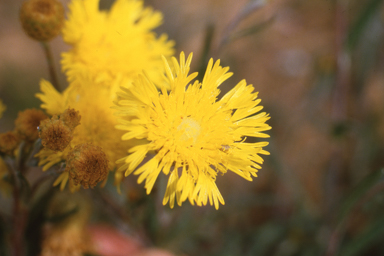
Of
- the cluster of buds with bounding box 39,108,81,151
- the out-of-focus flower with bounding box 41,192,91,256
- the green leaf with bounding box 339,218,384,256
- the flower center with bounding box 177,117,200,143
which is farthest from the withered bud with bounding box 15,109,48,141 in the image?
the green leaf with bounding box 339,218,384,256

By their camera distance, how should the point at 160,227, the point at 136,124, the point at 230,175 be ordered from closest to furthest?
the point at 136,124 < the point at 160,227 < the point at 230,175

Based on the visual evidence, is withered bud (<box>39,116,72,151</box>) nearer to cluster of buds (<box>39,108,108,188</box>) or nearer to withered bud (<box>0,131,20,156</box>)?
cluster of buds (<box>39,108,108,188</box>)

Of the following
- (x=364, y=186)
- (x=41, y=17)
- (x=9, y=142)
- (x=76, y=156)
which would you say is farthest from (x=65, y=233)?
(x=364, y=186)

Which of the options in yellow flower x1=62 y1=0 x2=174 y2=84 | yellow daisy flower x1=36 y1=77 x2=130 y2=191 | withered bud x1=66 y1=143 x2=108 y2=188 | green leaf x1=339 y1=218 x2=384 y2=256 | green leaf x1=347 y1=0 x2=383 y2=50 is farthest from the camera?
green leaf x1=347 y1=0 x2=383 y2=50

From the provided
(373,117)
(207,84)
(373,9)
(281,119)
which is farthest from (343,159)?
(207,84)

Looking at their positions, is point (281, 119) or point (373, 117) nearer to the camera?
point (373, 117)

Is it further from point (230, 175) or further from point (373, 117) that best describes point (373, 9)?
point (230, 175)

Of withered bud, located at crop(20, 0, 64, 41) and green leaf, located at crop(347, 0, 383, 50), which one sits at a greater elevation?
green leaf, located at crop(347, 0, 383, 50)
